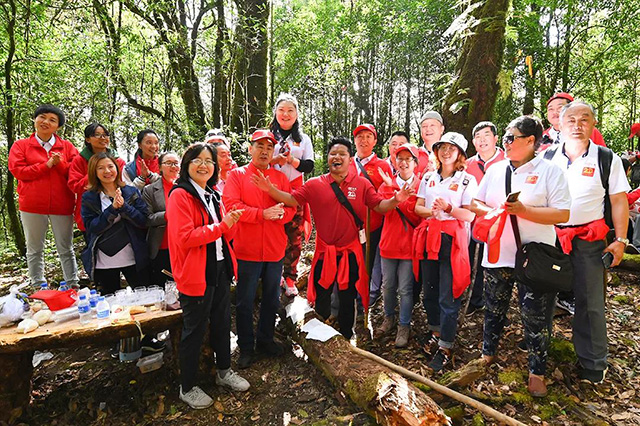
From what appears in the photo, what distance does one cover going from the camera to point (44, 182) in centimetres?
489

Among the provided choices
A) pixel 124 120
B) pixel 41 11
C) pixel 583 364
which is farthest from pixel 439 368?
pixel 41 11

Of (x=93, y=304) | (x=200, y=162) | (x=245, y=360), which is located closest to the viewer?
(x=200, y=162)

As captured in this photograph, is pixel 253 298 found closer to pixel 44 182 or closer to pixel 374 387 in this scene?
pixel 374 387

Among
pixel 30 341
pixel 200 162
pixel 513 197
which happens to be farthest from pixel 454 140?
pixel 30 341

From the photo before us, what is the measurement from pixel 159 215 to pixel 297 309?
7.29ft

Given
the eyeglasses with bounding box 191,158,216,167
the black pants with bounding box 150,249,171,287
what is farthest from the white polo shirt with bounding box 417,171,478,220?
the black pants with bounding box 150,249,171,287

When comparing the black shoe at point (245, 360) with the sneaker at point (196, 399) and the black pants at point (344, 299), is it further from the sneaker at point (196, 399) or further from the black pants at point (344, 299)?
the black pants at point (344, 299)

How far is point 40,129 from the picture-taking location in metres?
4.85

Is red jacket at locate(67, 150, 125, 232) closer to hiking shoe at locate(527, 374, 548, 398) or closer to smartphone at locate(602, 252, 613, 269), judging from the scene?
hiking shoe at locate(527, 374, 548, 398)

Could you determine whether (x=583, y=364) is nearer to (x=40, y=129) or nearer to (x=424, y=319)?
Answer: (x=424, y=319)

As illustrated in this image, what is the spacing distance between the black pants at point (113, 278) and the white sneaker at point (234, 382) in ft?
5.48

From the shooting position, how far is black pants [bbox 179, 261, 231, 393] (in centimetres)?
329

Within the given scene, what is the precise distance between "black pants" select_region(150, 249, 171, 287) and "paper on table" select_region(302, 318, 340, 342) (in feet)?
6.78

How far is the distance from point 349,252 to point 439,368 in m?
1.68
